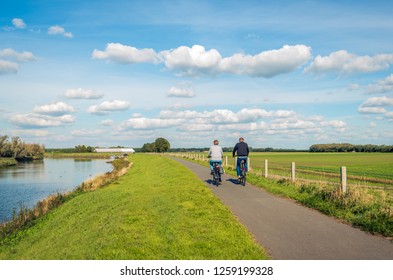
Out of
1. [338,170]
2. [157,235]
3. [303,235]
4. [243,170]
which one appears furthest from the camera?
[338,170]

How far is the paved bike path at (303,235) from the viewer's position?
Answer: 6738 millimetres

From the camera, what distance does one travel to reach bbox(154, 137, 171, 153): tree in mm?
149875

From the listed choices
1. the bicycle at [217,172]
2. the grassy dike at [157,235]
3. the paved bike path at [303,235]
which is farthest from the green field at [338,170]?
the grassy dike at [157,235]

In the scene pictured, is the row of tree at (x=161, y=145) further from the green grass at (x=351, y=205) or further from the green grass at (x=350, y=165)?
the green grass at (x=351, y=205)

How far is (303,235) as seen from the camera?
8.12 meters

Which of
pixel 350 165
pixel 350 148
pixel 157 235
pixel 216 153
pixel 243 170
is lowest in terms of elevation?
pixel 350 165

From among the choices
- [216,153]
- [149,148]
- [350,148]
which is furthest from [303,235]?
[149,148]

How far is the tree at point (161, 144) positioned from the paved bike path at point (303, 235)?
5437 inches

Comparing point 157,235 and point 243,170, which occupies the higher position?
point 243,170

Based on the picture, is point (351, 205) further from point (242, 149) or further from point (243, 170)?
point (242, 149)

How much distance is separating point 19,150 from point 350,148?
110 metres

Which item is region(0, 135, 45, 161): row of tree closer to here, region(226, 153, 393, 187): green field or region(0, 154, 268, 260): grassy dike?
region(226, 153, 393, 187): green field
